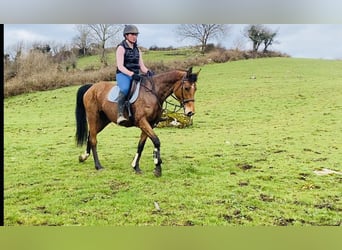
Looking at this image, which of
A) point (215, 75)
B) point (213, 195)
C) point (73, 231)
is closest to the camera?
point (73, 231)

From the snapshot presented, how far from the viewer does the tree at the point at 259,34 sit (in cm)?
476

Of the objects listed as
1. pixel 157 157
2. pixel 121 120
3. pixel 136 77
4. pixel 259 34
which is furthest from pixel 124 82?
pixel 259 34

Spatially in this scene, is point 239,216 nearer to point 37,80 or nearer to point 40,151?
point 40,151

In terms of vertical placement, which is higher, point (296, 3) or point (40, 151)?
point (296, 3)

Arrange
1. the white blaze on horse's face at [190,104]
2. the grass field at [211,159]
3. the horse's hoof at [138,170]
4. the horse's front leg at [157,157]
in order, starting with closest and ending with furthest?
the grass field at [211,159]
the white blaze on horse's face at [190,104]
the horse's front leg at [157,157]
the horse's hoof at [138,170]

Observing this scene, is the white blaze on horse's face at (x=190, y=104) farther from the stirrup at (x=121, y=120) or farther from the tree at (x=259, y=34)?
the tree at (x=259, y=34)

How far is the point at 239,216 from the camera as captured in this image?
3922 millimetres

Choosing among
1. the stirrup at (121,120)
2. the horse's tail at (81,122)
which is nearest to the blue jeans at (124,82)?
the stirrup at (121,120)

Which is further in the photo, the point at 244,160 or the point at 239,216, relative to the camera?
the point at 244,160

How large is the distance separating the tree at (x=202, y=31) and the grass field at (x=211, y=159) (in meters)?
0.63

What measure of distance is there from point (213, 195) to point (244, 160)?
73 cm

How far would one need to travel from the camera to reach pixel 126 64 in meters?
4.36

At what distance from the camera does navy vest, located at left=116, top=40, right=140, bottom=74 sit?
4.34 meters

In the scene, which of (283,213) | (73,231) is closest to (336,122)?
(283,213)
